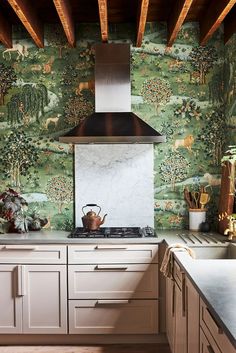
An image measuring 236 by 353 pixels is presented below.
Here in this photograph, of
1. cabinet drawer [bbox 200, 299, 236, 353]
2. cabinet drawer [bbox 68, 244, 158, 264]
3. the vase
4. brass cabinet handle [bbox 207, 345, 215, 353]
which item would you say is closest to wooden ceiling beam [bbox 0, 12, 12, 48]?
cabinet drawer [bbox 68, 244, 158, 264]

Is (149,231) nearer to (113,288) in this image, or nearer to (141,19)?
(113,288)

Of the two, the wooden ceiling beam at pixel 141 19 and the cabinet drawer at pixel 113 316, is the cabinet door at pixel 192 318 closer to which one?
the cabinet drawer at pixel 113 316

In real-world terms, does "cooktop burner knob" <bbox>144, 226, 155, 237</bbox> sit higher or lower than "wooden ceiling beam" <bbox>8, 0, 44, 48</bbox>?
lower

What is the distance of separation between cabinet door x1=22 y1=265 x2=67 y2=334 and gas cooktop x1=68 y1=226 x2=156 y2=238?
0.36m

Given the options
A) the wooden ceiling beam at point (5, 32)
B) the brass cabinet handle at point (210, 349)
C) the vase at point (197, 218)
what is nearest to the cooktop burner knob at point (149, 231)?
the vase at point (197, 218)

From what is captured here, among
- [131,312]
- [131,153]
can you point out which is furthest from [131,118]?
[131,312]

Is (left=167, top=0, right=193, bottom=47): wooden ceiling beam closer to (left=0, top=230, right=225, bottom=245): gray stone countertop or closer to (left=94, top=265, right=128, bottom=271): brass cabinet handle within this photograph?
(left=0, top=230, right=225, bottom=245): gray stone countertop

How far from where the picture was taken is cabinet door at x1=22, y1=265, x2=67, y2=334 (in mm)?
3904

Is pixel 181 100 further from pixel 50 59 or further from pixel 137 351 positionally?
pixel 137 351

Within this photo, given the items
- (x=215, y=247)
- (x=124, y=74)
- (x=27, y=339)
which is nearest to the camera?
(x=215, y=247)

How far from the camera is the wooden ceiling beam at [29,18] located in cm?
337

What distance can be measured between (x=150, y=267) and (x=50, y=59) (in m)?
2.19

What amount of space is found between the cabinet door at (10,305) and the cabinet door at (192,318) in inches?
67.8

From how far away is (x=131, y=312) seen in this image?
3.91 m
